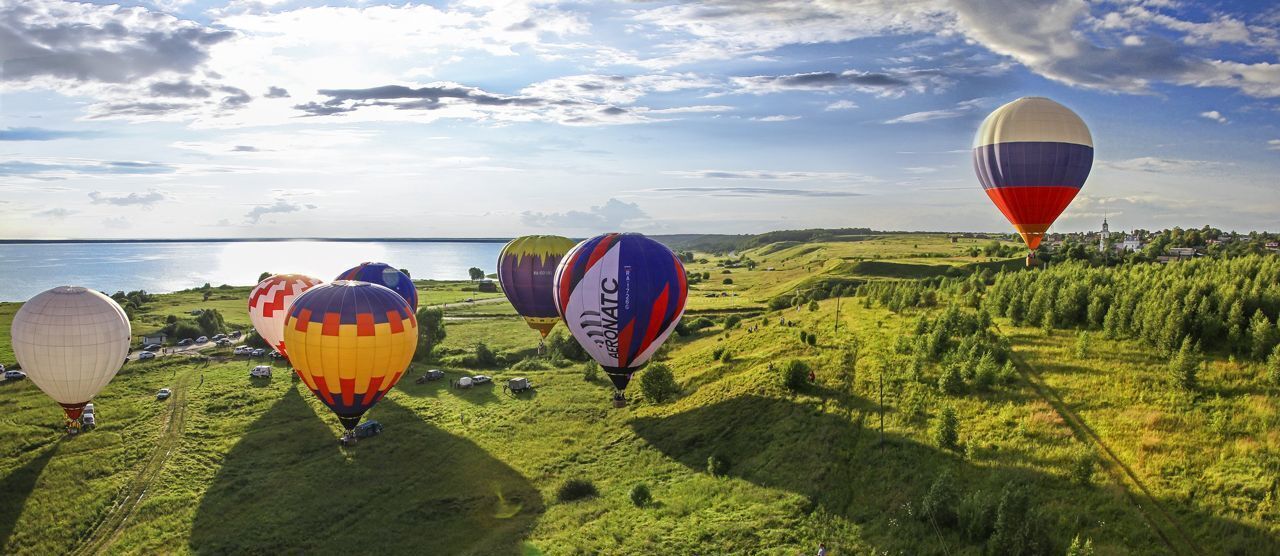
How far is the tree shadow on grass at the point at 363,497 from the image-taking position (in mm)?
27594

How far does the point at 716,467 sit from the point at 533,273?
2123 centimetres

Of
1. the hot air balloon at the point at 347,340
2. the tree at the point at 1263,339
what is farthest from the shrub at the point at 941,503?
the hot air balloon at the point at 347,340

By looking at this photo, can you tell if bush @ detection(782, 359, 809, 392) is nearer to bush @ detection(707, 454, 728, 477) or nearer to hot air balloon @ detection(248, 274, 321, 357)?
bush @ detection(707, 454, 728, 477)

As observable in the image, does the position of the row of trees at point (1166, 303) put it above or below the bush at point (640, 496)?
above

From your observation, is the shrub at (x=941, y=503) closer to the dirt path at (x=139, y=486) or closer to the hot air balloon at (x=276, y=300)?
the dirt path at (x=139, y=486)

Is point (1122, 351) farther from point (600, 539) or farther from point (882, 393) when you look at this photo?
point (600, 539)

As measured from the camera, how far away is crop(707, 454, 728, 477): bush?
98.9 ft

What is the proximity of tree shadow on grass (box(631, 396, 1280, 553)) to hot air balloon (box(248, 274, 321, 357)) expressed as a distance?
82.9 feet

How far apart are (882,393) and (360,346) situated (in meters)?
25.2

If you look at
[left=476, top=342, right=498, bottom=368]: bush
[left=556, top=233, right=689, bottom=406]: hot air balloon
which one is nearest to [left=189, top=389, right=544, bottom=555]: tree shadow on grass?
[left=556, top=233, right=689, bottom=406]: hot air balloon

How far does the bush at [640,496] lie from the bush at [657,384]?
11787 mm

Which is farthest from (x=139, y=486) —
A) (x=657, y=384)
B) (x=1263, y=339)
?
(x=1263, y=339)

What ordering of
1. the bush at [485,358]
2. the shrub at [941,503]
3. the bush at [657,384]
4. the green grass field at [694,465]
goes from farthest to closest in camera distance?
the bush at [485,358]
the bush at [657,384]
the shrub at [941,503]
the green grass field at [694,465]

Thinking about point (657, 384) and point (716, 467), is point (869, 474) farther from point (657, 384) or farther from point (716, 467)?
point (657, 384)
